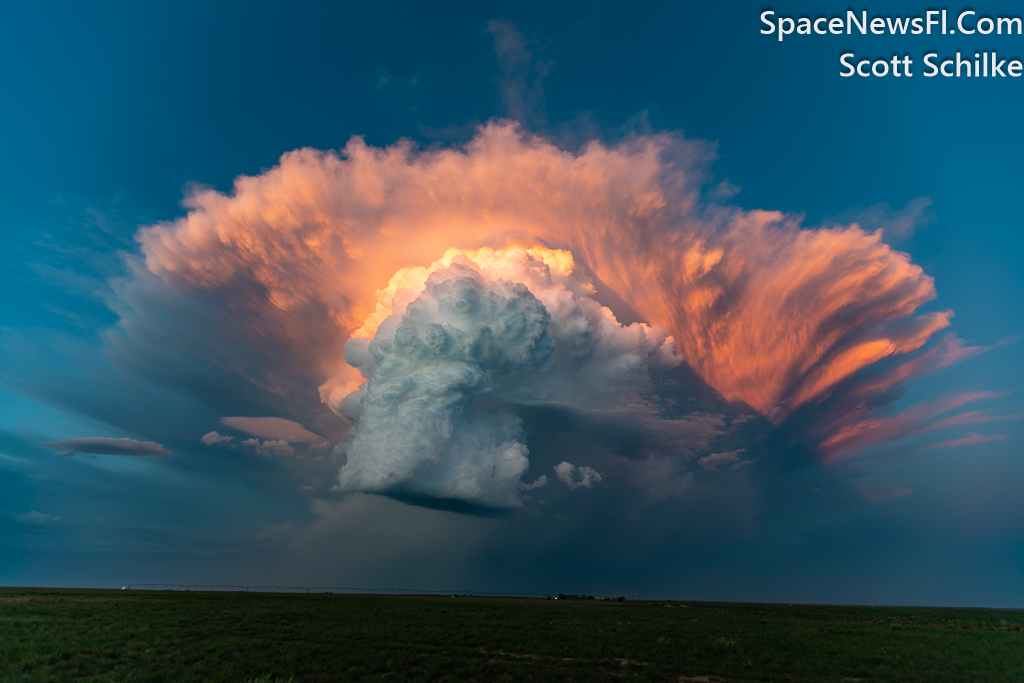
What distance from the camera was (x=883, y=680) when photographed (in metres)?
30.3

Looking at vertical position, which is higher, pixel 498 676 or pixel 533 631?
pixel 498 676

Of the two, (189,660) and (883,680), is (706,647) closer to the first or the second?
(883,680)

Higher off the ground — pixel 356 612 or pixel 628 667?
pixel 628 667

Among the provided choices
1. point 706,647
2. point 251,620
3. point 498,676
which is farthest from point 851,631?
point 251,620

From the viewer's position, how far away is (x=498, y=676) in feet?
97.3

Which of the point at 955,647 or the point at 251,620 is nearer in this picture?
the point at 955,647

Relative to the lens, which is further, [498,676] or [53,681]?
[498,676]

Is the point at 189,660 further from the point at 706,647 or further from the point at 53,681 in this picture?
the point at 706,647

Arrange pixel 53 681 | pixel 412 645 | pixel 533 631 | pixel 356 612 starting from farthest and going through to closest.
→ pixel 356 612, pixel 533 631, pixel 412 645, pixel 53 681

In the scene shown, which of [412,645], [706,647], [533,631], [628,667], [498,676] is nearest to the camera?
[498,676]

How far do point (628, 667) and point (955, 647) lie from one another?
31.1 meters

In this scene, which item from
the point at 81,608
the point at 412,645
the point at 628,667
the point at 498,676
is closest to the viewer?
the point at 498,676

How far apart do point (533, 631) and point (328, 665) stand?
68.7 ft

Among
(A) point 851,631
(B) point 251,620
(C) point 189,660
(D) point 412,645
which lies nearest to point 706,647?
(D) point 412,645
